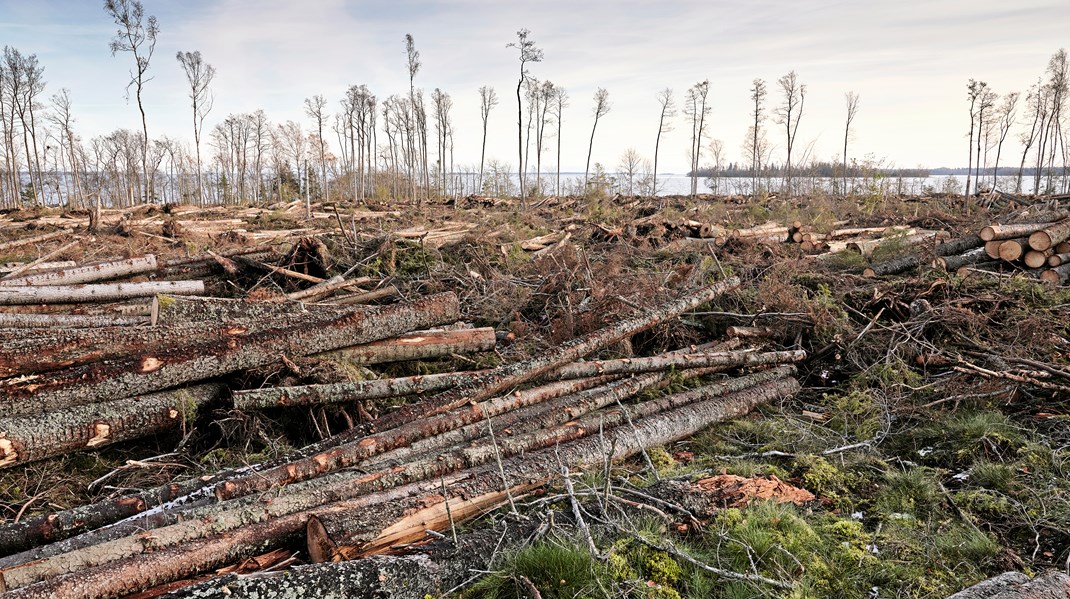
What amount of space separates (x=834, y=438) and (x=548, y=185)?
46.6 metres

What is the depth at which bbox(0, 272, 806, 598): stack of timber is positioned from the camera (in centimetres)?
272

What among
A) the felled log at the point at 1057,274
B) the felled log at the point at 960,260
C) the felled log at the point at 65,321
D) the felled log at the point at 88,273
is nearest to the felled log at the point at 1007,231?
the felled log at the point at 960,260

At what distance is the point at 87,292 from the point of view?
6082 millimetres

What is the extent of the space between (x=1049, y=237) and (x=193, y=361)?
10599 mm

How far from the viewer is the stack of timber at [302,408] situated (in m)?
2.72

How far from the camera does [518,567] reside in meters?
2.67

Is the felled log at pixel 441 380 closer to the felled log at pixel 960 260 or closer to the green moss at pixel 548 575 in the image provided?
the green moss at pixel 548 575

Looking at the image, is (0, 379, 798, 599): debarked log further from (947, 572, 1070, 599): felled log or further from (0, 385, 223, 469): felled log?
(947, 572, 1070, 599): felled log

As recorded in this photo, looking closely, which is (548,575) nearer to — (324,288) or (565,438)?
(565,438)

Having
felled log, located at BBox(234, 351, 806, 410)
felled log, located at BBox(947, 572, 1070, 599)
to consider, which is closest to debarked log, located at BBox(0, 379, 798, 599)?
felled log, located at BBox(234, 351, 806, 410)

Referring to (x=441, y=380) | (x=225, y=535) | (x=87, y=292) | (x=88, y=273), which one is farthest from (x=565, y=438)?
(x=88, y=273)

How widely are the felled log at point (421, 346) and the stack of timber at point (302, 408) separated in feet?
0.05

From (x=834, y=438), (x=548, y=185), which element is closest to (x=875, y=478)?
(x=834, y=438)

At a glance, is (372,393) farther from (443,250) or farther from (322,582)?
(443,250)
